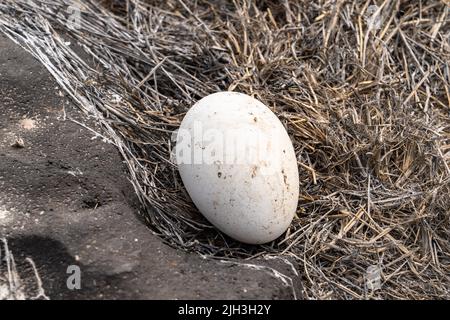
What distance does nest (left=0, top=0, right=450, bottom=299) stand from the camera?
2.37 meters

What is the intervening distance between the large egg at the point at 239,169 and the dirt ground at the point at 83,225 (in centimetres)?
15

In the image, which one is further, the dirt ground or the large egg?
the large egg

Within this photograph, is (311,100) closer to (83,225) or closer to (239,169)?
(239,169)

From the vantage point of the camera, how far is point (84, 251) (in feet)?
6.87

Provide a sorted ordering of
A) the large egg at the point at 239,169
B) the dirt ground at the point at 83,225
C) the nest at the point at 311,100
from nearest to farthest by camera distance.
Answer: the dirt ground at the point at 83,225, the large egg at the point at 239,169, the nest at the point at 311,100

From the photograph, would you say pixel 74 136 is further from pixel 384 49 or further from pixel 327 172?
pixel 384 49

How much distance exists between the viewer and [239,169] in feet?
7.20

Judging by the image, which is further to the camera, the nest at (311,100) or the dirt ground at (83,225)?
the nest at (311,100)

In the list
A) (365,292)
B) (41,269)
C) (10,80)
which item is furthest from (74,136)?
(365,292)

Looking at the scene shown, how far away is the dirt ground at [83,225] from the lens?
206 centimetres

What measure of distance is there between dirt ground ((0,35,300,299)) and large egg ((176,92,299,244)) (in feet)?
0.50

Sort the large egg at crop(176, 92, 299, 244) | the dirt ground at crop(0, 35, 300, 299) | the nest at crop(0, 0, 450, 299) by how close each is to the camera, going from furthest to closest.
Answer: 1. the nest at crop(0, 0, 450, 299)
2. the large egg at crop(176, 92, 299, 244)
3. the dirt ground at crop(0, 35, 300, 299)

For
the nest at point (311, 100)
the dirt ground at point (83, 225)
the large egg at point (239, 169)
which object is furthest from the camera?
the nest at point (311, 100)

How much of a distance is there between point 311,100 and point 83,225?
3.44 ft
